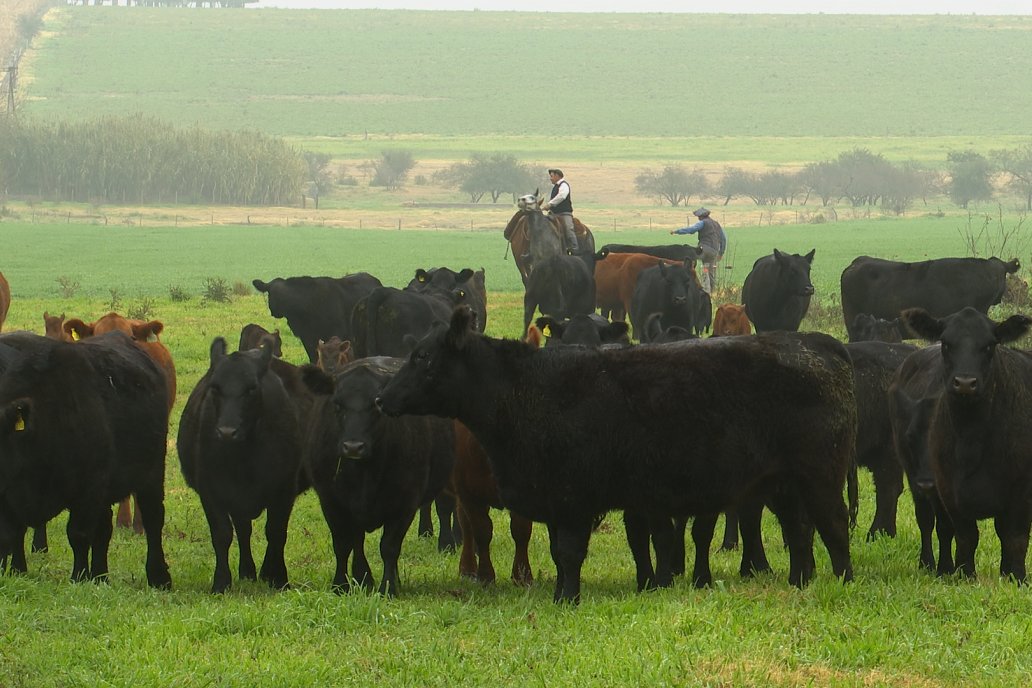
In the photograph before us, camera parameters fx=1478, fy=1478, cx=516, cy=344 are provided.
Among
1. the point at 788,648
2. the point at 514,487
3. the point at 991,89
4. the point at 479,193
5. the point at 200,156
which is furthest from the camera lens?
the point at 991,89

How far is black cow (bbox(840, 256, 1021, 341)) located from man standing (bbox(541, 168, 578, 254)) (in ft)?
23.0

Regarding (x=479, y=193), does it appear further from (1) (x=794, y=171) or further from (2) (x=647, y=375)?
(2) (x=647, y=375)

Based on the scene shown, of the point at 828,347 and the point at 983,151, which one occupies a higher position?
the point at 983,151

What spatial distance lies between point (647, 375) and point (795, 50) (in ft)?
521

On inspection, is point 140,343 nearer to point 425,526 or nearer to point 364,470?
point 425,526

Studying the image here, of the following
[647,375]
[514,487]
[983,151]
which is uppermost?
[983,151]

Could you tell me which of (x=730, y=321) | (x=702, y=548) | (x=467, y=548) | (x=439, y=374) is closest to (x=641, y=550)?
(x=702, y=548)

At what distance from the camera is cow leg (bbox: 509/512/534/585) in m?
9.24

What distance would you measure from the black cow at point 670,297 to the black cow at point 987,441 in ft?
38.4

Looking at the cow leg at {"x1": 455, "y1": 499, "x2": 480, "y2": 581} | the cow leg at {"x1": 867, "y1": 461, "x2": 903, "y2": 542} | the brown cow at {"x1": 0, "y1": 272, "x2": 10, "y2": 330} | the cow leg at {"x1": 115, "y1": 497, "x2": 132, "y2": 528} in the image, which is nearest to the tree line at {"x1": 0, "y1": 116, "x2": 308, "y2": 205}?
the brown cow at {"x1": 0, "y1": 272, "x2": 10, "y2": 330}

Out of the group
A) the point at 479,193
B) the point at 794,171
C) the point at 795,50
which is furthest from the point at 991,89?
the point at 479,193

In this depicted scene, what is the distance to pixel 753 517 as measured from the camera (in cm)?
931

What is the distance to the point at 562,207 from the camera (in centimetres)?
2919

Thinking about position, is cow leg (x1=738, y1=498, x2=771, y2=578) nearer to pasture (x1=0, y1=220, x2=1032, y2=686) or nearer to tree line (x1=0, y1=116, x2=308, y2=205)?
pasture (x1=0, y1=220, x2=1032, y2=686)
